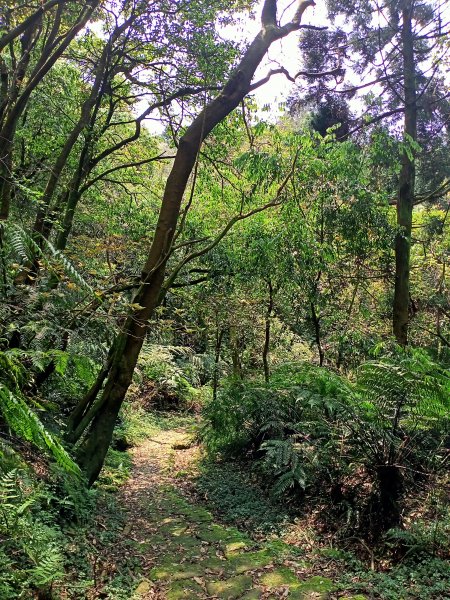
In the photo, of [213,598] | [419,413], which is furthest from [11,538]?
[419,413]

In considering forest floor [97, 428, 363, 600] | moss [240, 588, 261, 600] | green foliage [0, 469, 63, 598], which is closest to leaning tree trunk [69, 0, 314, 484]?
forest floor [97, 428, 363, 600]

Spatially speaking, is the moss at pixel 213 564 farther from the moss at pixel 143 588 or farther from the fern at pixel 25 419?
the fern at pixel 25 419

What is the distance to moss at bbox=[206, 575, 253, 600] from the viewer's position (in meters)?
3.13

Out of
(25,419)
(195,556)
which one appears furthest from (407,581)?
Result: (25,419)

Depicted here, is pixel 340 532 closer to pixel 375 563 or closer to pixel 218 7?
pixel 375 563

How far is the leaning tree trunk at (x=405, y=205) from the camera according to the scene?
750cm

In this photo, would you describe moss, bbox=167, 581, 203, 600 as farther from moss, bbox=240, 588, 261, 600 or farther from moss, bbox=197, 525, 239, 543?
moss, bbox=197, 525, 239, 543

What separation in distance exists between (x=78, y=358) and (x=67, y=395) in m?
3.75

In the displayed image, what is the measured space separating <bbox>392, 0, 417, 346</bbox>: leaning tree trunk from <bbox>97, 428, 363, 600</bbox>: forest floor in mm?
4414

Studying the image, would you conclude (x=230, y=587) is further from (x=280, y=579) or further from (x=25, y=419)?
(x=25, y=419)

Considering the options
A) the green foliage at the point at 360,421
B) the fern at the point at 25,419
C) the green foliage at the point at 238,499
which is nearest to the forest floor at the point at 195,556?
the green foliage at the point at 238,499

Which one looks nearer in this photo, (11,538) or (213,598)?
(11,538)

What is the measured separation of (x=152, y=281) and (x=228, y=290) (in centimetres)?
343

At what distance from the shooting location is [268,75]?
5.49 metres
